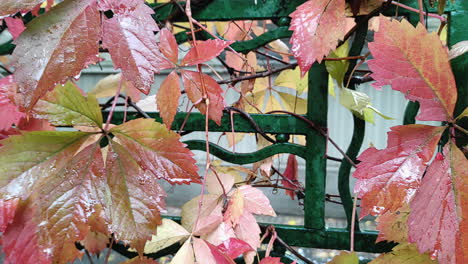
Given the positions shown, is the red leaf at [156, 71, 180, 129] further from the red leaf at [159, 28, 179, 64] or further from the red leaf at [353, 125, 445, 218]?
the red leaf at [353, 125, 445, 218]

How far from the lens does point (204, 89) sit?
354 mm

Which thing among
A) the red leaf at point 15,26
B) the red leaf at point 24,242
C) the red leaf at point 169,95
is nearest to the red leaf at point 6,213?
the red leaf at point 24,242

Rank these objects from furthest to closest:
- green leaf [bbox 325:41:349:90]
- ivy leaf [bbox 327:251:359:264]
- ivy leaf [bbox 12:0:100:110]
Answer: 1. green leaf [bbox 325:41:349:90]
2. ivy leaf [bbox 327:251:359:264]
3. ivy leaf [bbox 12:0:100:110]

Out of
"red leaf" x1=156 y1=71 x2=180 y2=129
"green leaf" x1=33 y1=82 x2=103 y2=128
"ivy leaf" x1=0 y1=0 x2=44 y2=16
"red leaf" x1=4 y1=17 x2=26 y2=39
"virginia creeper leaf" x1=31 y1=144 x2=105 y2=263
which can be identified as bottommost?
"virginia creeper leaf" x1=31 y1=144 x2=105 y2=263

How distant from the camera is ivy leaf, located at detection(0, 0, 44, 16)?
23 centimetres

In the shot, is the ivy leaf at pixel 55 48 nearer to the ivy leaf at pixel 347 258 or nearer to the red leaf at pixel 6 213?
the red leaf at pixel 6 213

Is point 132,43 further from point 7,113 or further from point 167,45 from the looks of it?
point 7,113

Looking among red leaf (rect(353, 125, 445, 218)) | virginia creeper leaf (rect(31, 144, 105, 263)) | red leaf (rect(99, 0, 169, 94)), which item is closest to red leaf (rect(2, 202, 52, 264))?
virginia creeper leaf (rect(31, 144, 105, 263))

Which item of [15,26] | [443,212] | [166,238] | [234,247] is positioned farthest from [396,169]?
[15,26]

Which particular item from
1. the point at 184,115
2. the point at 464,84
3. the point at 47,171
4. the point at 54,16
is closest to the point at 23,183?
the point at 47,171

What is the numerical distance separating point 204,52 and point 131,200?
0.14 metres

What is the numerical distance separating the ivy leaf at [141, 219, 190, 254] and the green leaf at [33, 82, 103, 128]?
19cm

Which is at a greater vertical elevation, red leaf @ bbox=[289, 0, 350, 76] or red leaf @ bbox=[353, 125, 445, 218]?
red leaf @ bbox=[289, 0, 350, 76]

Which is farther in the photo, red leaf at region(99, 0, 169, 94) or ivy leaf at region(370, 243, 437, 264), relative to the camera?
ivy leaf at region(370, 243, 437, 264)
